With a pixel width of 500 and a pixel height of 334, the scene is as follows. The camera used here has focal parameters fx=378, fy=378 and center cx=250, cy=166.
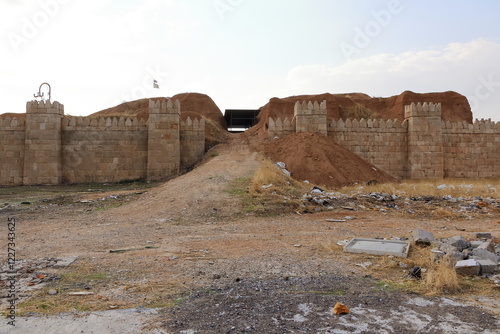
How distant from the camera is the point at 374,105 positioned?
116 feet

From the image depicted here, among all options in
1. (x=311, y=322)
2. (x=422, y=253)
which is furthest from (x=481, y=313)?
(x=422, y=253)

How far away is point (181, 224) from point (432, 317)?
20.6 feet

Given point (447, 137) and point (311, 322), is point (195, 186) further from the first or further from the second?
point (447, 137)

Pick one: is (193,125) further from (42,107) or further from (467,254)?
(467,254)

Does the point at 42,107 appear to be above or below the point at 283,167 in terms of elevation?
above

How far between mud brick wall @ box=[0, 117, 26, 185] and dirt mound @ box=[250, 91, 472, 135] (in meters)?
17.6

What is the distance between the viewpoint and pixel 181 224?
8.81 meters

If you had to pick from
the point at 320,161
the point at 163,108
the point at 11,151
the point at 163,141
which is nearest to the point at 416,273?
the point at 320,161

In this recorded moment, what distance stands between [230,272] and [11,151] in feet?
58.9

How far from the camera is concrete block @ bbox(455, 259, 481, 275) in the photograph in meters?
4.63

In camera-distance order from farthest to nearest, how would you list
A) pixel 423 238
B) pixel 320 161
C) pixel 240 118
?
pixel 240 118 → pixel 320 161 → pixel 423 238

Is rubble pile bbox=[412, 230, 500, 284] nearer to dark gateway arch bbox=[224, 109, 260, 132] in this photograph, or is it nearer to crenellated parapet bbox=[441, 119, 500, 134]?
crenellated parapet bbox=[441, 119, 500, 134]

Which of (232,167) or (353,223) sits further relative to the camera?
(232,167)

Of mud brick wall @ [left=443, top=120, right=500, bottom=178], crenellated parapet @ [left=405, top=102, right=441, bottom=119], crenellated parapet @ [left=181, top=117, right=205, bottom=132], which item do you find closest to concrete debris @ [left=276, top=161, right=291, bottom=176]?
crenellated parapet @ [left=181, top=117, right=205, bottom=132]
